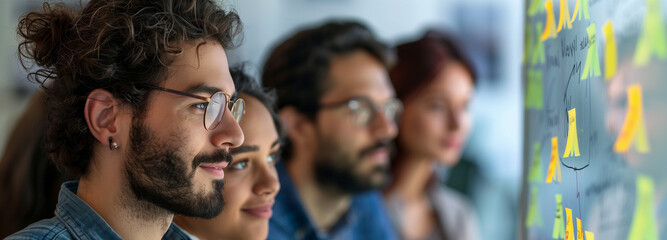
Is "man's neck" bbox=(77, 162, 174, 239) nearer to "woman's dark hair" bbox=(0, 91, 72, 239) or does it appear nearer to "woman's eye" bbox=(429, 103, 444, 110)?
"woman's dark hair" bbox=(0, 91, 72, 239)

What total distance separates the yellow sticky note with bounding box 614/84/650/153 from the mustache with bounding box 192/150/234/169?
65cm

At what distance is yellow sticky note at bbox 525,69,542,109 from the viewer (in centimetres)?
145

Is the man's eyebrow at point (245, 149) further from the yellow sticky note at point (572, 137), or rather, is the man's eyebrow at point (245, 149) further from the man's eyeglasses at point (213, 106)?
the yellow sticky note at point (572, 137)

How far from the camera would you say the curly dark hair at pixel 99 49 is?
1.15 meters

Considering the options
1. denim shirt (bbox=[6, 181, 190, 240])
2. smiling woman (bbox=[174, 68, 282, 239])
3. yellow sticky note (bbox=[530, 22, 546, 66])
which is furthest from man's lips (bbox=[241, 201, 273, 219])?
yellow sticky note (bbox=[530, 22, 546, 66])

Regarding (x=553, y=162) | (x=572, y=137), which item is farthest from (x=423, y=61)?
(x=572, y=137)

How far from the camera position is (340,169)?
2348mm

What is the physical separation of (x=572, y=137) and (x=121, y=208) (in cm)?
79

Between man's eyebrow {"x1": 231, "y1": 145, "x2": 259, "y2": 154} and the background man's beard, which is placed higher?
the background man's beard

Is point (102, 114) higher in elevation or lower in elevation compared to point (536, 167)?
higher

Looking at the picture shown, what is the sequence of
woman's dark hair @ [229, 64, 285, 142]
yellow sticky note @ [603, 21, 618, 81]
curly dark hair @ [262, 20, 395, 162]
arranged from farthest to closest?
curly dark hair @ [262, 20, 395, 162] < woman's dark hair @ [229, 64, 285, 142] < yellow sticky note @ [603, 21, 618, 81]

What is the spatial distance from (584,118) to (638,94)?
0.23 meters

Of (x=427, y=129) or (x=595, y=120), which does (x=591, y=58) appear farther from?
(x=427, y=129)

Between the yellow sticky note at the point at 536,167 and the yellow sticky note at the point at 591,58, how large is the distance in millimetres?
364
